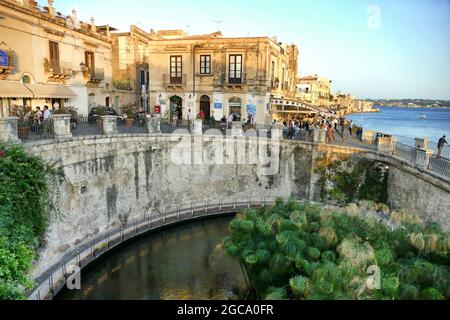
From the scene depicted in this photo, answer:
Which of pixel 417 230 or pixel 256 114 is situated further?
pixel 256 114

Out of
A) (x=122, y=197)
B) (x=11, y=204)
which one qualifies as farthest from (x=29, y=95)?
(x=11, y=204)

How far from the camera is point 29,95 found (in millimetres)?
17625

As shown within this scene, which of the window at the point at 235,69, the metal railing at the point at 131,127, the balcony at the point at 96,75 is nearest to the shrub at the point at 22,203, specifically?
the metal railing at the point at 131,127

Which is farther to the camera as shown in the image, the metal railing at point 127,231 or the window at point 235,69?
the window at point 235,69

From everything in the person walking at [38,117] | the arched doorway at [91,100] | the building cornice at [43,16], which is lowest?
the person walking at [38,117]

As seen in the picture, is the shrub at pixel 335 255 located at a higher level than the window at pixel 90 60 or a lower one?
lower

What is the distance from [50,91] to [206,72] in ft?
39.4

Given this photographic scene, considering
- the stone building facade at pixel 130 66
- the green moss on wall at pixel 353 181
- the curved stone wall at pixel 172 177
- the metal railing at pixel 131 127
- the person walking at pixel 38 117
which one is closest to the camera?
the person walking at pixel 38 117

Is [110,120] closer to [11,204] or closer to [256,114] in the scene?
[11,204]

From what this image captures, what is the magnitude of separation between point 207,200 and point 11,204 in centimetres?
1239

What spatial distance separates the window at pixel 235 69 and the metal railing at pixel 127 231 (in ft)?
33.1

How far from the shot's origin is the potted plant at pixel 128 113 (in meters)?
20.2

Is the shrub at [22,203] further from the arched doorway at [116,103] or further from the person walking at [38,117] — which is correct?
the arched doorway at [116,103]

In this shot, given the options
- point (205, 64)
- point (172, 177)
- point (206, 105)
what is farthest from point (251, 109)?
point (172, 177)
